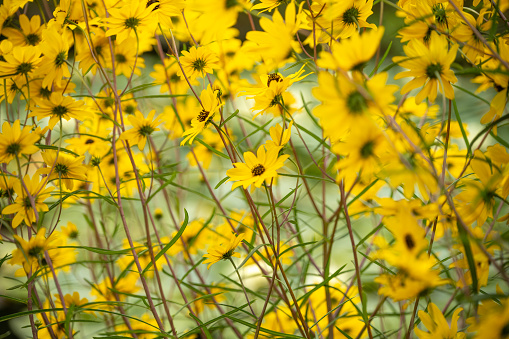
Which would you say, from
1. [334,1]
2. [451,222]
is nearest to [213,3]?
[334,1]

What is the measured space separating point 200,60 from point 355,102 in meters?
0.25

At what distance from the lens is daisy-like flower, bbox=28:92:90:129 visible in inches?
15.3

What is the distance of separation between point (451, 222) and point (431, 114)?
29 cm

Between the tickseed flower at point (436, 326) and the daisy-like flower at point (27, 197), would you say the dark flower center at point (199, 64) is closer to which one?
the daisy-like flower at point (27, 197)

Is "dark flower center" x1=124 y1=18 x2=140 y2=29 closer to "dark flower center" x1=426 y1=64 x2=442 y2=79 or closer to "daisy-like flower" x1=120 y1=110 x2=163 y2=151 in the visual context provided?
"daisy-like flower" x1=120 y1=110 x2=163 y2=151

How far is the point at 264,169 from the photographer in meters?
0.32

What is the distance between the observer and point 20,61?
375mm

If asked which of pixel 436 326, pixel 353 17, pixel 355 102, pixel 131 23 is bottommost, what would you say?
pixel 436 326

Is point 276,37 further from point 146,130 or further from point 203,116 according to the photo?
point 146,130

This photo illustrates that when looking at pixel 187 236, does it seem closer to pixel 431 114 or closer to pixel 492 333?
pixel 431 114

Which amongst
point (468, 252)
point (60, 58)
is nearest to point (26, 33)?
point (60, 58)

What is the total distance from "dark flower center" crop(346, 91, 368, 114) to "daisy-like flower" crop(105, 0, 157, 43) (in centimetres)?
22

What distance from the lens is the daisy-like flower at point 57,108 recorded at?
39cm

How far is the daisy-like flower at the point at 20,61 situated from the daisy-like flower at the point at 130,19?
0.08 m
